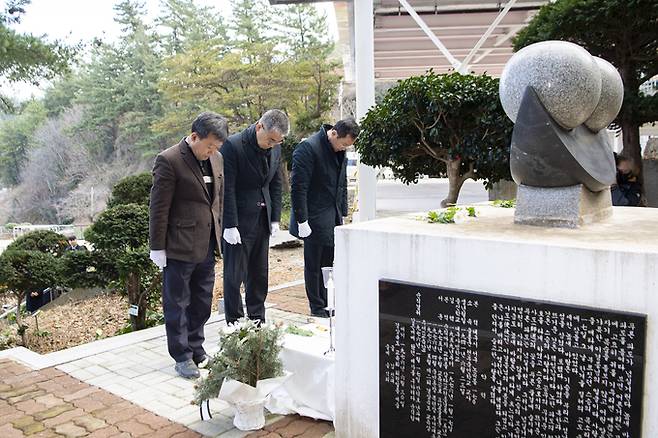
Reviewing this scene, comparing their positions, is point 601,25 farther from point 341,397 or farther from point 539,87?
point 341,397

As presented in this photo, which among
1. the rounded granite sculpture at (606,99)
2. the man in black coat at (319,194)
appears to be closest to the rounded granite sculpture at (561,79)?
the rounded granite sculpture at (606,99)

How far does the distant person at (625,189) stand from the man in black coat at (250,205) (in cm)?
351

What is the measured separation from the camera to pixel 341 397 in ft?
10.1

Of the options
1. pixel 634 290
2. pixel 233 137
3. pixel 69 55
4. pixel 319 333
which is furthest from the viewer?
pixel 69 55

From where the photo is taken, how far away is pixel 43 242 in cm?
823

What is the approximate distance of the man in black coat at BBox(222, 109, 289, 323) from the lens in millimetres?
4371

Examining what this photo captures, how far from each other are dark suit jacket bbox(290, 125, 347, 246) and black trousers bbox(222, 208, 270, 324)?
58 cm

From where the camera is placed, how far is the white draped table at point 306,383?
3291 millimetres

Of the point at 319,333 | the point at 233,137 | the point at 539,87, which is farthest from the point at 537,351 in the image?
the point at 233,137

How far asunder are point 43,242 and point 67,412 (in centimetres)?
541

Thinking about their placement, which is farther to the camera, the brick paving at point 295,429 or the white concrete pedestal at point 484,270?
the brick paving at point 295,429

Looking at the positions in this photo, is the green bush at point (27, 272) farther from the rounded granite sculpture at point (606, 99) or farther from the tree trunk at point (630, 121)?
the tree trunk at point (630, 121)

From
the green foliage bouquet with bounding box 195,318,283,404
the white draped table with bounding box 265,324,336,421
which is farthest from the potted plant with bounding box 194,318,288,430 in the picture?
the white draped table with bounding box 265,324,336,421

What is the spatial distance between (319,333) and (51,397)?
5.71ft
